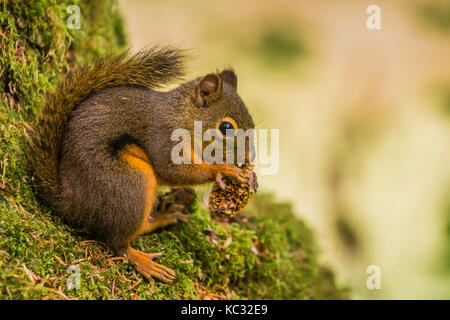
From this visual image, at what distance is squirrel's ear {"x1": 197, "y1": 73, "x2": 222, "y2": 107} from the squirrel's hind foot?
924 millimetres

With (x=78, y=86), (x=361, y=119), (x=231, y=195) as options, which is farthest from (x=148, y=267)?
(x=361, y=119)

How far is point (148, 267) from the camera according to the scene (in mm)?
2324

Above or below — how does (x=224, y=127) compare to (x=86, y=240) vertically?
above

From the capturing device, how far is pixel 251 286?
2922 millimetres

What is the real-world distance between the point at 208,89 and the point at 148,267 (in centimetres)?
106

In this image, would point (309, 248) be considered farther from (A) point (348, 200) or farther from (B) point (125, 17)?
(B) point (125, 17)

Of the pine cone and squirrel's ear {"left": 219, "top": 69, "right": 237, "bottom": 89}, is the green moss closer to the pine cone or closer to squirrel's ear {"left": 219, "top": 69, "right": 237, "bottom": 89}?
the pine cone

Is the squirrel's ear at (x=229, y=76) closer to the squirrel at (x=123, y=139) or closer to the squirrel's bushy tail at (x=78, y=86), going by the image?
the squirrel at (x=123, y=139)

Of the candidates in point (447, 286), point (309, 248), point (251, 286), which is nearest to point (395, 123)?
point (447, 286)

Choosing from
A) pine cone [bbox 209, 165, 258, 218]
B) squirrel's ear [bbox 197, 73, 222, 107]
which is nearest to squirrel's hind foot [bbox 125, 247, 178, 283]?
pine cone [bbox 209, 165, 258, 218]

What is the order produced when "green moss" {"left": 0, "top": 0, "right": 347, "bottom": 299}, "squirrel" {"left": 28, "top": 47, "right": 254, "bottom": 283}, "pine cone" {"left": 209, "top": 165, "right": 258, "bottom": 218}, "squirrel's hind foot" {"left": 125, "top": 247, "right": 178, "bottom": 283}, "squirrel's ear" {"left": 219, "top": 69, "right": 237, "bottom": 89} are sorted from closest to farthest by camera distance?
"green moss" {"left": 0, "top": 0, "right": 347, "bottom": 299} < "squirrel" {"left": 28, "top": 47, "right": 254, "bottom": 283} < "squirrel's hind foot" {"left": 125, "top": 247, "right": 178, "bottom": 283} < "pine cone" {"left": 209, "top": 165, "right": 258, "bottom": 218} < "squirrel's ear" {"left": 219, "top": 69, "right": 237, "bottom": 89}

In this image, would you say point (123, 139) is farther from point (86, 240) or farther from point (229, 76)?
point (229, 76)

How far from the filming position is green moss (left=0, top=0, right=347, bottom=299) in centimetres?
193

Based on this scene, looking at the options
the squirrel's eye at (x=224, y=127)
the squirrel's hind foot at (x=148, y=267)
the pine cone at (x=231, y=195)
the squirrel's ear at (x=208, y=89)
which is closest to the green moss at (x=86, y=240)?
the squirrel's hind foot at (x=148, y=267)
